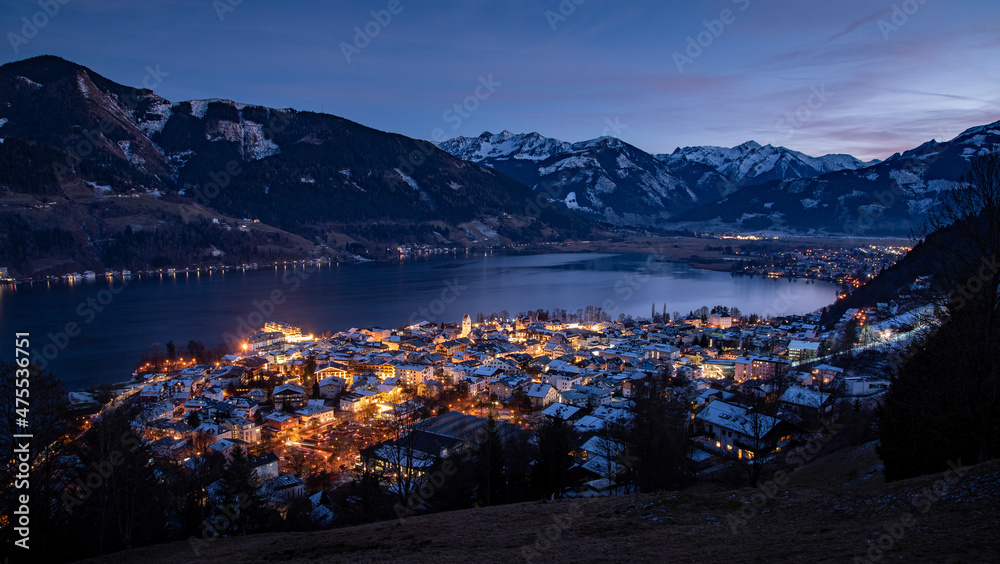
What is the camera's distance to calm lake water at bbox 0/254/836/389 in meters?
26.3

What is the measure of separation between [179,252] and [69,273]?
1173 centimetres

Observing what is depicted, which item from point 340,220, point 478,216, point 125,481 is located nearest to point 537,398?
point 125,481

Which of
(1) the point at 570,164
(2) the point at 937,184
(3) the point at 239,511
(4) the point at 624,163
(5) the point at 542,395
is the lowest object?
(5) the point at 542,395

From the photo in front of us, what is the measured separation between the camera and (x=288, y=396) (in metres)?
17.3

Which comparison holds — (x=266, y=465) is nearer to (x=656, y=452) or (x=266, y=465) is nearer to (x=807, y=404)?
(x=656, y=452)

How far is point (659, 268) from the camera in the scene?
63.4 metres

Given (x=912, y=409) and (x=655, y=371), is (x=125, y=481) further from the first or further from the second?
(x=655, y=371)

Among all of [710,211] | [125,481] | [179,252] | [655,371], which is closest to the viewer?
Answer: [125,481]

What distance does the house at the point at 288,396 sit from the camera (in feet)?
55.4

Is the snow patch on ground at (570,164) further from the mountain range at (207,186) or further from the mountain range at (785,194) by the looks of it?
the mountain range at (207,186)

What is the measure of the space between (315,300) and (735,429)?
3483 centimetres

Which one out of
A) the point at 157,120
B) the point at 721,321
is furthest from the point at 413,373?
the point at 157,120

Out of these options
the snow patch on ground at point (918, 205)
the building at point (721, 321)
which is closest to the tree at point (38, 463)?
the building at point (721, 321)

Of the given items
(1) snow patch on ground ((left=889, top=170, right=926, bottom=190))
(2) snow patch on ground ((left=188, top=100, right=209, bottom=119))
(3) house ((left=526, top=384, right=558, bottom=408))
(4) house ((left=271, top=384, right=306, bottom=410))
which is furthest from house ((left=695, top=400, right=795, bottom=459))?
(1) snow patch on ground ((left=889, top=170, right=926, bottom=190))
